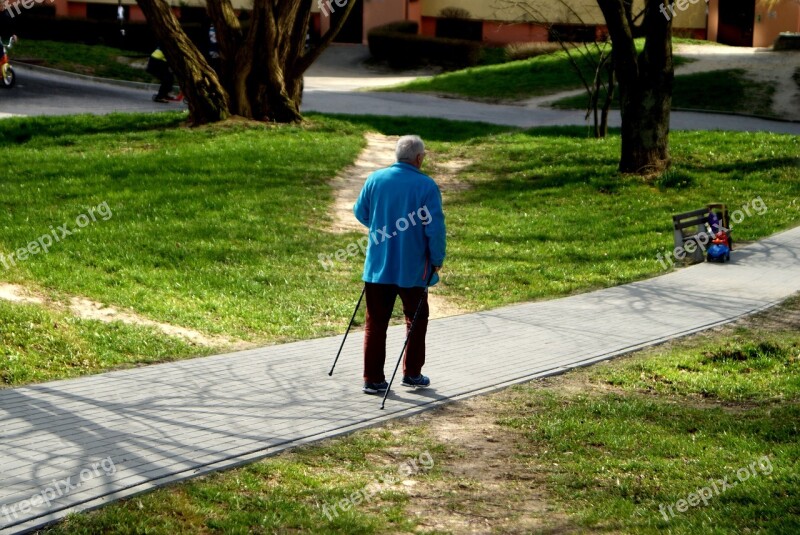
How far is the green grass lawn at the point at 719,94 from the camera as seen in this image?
94.4 ft

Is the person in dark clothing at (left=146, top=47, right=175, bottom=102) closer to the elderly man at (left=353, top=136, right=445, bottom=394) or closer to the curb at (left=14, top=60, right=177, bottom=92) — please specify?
the curb at (left=14, top=60, right=177, bottom=92)

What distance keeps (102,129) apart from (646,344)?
1337 centimetres

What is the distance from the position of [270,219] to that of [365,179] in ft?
12.0

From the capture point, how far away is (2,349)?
8.73 m

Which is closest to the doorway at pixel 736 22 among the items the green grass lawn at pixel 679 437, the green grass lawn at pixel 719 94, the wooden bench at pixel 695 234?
the green grass lawn at pixel 719 94

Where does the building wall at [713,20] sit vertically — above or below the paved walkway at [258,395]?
above

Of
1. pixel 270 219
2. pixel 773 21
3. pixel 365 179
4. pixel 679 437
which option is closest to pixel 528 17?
pixel 773 21

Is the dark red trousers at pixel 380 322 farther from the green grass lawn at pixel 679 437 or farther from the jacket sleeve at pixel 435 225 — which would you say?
the green grass lawn at pixel 679 437

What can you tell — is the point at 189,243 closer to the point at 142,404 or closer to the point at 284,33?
the point at 142,404

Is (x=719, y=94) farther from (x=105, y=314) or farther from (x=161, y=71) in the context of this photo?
(x=105, y=314)

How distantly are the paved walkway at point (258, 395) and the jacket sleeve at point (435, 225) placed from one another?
1116 millimetres

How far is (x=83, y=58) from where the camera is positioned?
34.3 metres

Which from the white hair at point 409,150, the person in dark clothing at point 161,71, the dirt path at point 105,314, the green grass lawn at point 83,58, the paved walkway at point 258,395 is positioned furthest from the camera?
the green grass lawn at point 83,58

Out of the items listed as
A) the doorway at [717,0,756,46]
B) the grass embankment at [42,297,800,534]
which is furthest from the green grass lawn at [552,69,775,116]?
the grass embankment at [42,297,800,534]
